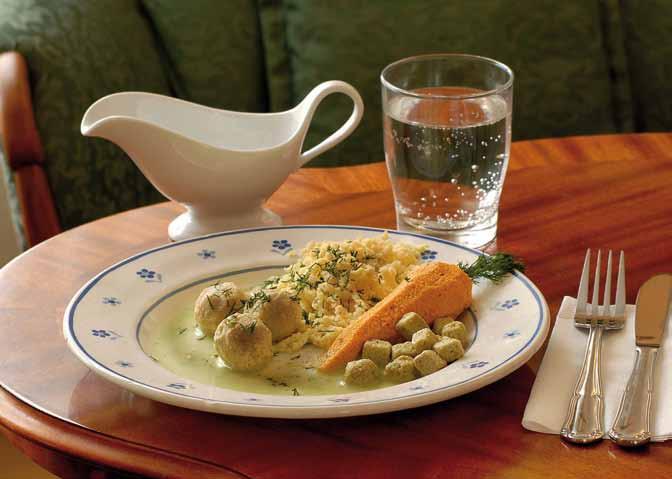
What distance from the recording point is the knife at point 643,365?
838 mm

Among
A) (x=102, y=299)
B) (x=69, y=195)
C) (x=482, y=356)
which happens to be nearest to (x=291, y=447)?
(x=482, y=356)

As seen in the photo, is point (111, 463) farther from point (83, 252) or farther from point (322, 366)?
point (83, 252)

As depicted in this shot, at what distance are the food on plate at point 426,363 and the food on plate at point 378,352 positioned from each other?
0.11ft

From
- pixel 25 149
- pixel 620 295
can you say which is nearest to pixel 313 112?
pixel 620 295

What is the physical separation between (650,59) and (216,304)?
67.2 inches

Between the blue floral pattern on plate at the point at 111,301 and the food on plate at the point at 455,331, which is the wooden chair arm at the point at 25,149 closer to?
the blue floral pattern on plate at the point at 111,301

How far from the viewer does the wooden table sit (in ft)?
2.71

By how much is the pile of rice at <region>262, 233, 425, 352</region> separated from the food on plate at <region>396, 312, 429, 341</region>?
6cm

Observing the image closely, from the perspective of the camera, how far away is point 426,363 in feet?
3.05

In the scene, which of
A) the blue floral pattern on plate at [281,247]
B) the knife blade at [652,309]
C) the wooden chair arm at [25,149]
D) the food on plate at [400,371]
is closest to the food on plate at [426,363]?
A: the food on plate at [400,371]

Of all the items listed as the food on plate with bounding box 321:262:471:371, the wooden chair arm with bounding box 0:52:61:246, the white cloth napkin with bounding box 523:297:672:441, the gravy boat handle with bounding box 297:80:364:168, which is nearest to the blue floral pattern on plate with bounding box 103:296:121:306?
A: the food on plate with bounding box 321:262:471:371

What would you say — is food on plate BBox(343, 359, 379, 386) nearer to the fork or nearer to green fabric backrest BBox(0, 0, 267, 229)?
the fork

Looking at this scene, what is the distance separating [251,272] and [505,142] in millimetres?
370

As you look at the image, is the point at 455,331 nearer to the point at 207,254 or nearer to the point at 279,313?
the point at 279,313
